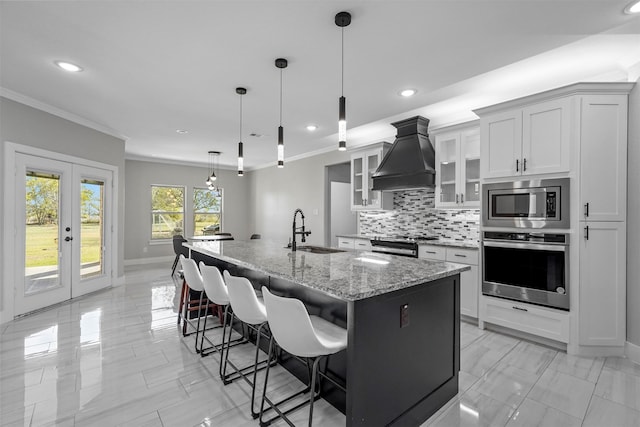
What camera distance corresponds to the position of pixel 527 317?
9.61ft

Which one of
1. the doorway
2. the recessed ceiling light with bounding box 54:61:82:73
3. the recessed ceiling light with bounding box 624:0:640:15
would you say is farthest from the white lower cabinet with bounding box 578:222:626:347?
the recessed ceiling light with bounding box 54:61:82:73

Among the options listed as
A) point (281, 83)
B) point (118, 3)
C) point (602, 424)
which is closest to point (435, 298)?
point (602, 424)

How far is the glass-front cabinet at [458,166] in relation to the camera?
3.74 m

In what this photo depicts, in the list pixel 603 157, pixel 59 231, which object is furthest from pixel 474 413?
pixel 59 231

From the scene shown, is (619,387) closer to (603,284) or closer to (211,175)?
(603,284)

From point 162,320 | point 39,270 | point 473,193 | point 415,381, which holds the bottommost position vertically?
point 162,320

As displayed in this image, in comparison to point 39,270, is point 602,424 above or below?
below

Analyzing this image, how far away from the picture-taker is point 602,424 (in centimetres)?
178

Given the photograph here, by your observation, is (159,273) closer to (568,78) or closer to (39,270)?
(39,270)

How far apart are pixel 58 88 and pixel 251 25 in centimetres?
271

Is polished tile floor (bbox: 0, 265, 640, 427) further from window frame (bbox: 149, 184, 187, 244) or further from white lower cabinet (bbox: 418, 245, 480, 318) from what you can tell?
window frame (bbox: 149, 184, 187, 244)

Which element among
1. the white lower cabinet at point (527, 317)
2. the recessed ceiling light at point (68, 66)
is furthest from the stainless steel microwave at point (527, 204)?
the recessed ceiling light at point (68, 66)

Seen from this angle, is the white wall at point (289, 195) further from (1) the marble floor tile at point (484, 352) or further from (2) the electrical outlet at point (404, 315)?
(2) the electrical outlet at point (404, 315)

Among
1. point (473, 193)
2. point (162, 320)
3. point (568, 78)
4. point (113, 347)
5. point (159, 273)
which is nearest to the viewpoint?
point (113, 347)
